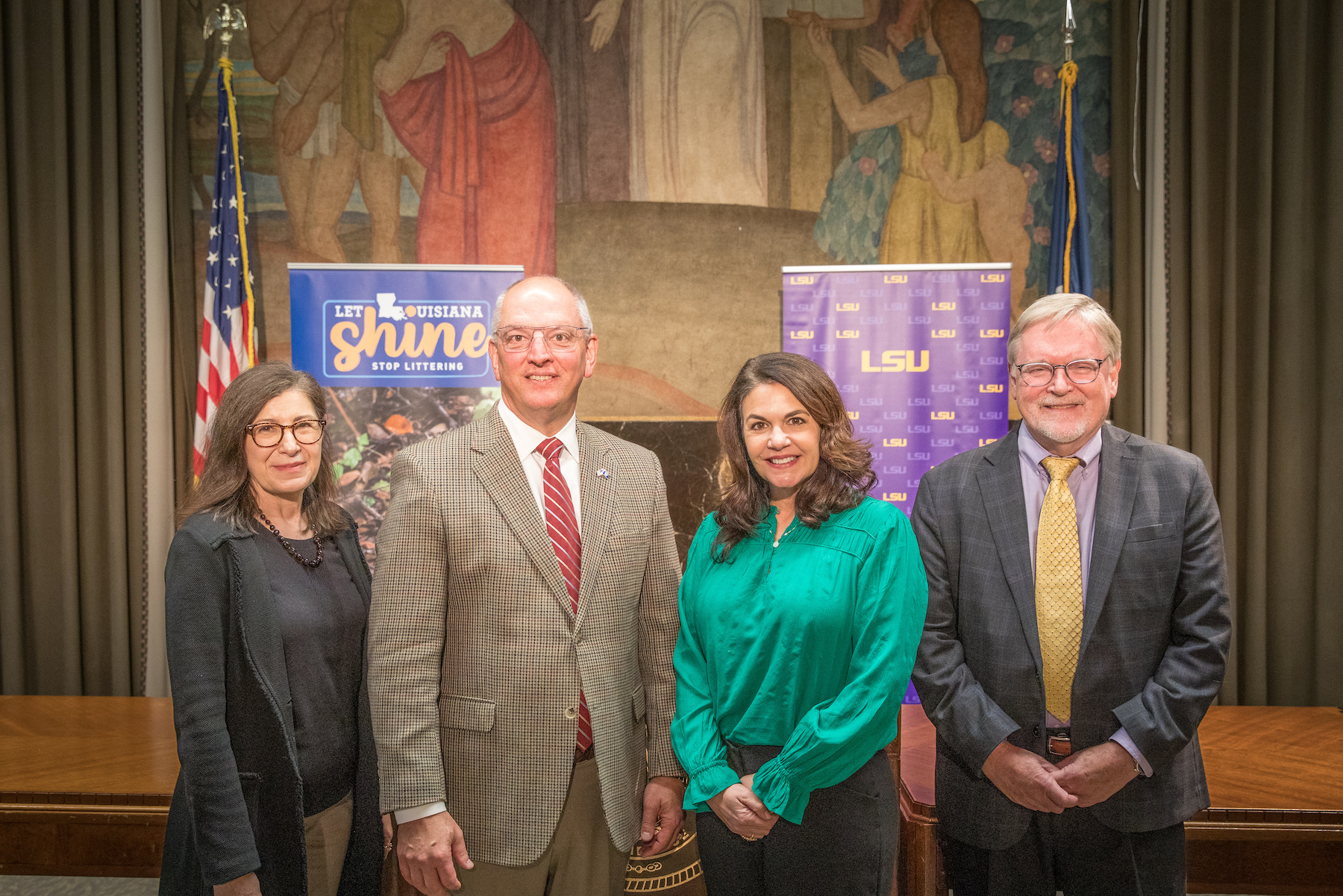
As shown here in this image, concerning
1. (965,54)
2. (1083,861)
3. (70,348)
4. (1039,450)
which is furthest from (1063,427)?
(70,348)

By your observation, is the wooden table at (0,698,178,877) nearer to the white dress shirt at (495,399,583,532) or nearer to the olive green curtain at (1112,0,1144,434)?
the white dress shirt at (495,399,583,532)

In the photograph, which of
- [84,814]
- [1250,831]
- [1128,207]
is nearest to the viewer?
[1250,831]

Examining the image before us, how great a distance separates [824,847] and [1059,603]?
737mm

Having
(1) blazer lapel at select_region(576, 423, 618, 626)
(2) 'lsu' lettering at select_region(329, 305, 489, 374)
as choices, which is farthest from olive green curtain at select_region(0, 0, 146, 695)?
(1) blazer lapel at select_region(576, 423, 618, 626)

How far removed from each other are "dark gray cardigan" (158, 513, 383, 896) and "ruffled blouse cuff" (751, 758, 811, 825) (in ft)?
3.18

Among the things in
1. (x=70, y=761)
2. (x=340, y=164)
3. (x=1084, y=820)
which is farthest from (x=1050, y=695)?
(x=340, y=164)

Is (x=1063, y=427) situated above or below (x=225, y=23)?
below

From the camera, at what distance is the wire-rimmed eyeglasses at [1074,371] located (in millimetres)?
1812

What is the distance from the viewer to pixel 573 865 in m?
1.77

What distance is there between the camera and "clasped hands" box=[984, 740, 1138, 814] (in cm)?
172

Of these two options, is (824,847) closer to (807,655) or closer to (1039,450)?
(807,655)

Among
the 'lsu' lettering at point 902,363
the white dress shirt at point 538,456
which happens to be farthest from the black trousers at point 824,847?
the 'lsu' lettering at point 902,363

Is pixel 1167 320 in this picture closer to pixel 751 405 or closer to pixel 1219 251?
pixel 1219 251

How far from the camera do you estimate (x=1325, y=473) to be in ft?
13.2
